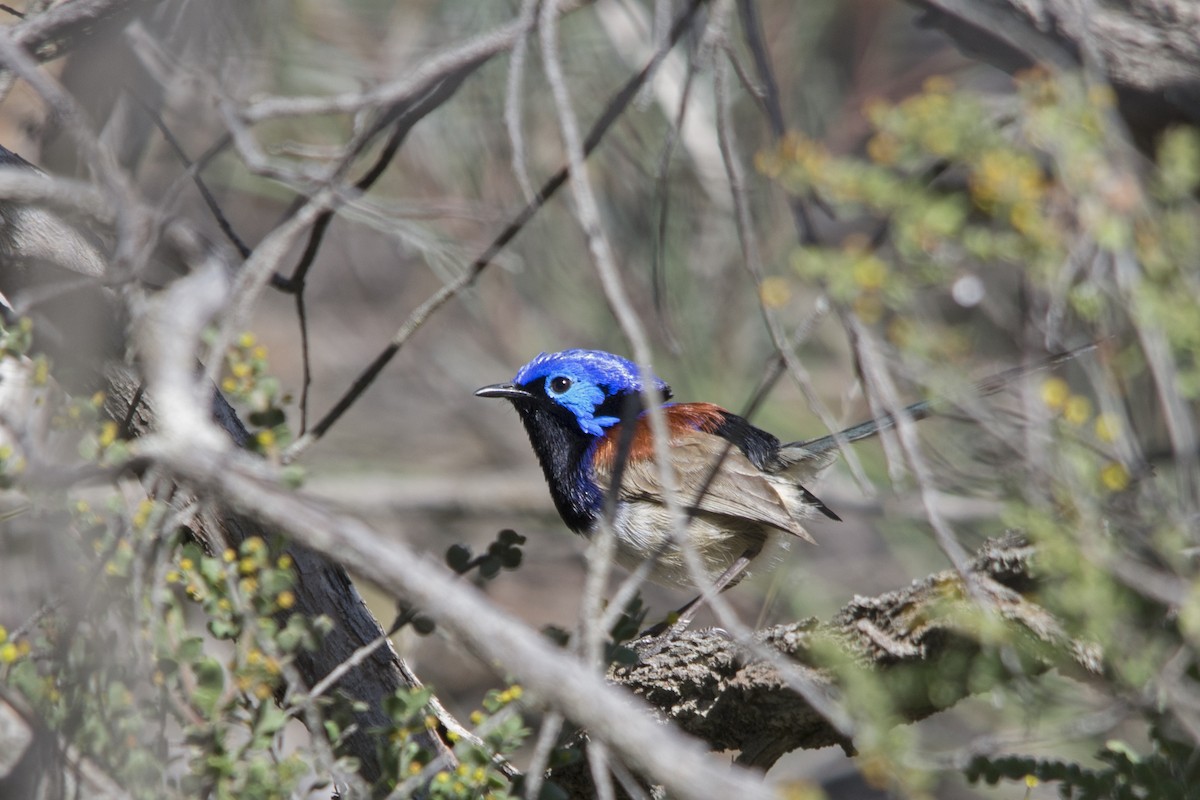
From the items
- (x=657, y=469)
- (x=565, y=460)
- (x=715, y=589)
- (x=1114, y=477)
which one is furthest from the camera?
(x=565, y=460)

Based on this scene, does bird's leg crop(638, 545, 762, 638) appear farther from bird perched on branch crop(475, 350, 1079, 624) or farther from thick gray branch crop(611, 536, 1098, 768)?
thick gray branch crop(611, 536, 1098, 768)

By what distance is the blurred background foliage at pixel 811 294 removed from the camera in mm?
2486

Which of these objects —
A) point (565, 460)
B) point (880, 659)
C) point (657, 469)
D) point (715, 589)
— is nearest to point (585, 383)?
point (565, 460)

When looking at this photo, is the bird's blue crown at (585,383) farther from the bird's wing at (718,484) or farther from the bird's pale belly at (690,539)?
the bird's pale belly at (690,539)

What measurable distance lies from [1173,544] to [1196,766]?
65 centimetres

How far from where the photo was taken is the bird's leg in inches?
155

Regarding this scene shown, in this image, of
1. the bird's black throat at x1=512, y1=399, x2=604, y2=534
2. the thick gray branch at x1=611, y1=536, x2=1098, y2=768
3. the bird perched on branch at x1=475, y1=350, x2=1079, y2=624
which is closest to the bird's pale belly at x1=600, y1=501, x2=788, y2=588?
the bird perched on branch at x1=475, y1=350, x2=1079, y2=624

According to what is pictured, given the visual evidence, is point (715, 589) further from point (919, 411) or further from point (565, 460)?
point (919, 411)

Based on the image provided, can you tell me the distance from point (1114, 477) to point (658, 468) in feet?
6.03

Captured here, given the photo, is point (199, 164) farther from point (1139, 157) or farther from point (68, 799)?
point (1139, 157)

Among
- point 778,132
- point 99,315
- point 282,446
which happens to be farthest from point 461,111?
point 282,446

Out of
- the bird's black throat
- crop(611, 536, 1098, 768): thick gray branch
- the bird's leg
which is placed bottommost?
the bird's leg

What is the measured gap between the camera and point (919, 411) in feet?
11.3

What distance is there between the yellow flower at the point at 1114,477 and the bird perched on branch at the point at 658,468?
138 cm
